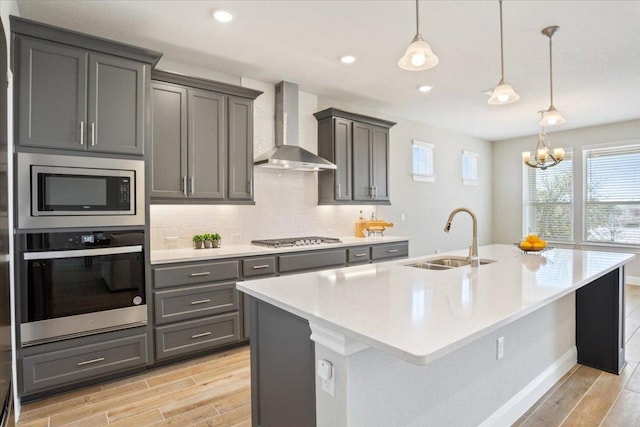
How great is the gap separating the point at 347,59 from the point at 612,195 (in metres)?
5.51

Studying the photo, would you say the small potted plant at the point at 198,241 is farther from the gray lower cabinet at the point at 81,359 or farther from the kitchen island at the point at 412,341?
the kitchen island at the point at 412,341

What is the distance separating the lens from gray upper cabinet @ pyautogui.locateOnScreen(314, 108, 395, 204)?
4.43 metres

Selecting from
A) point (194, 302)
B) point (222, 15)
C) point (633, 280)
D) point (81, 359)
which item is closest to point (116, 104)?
point (222, 15)

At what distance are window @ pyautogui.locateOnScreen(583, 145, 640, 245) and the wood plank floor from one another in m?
4.15

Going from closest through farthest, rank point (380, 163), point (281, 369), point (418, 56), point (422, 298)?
point (422, 298) < point (281, 369) < point (418, 56) < point (380, 163)

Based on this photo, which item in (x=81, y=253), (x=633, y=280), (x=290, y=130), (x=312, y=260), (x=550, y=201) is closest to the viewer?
(x=81, y=253)

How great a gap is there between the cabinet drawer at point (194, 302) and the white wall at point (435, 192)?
2660mm

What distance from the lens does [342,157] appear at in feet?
14.7

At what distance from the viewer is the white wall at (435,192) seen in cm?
568

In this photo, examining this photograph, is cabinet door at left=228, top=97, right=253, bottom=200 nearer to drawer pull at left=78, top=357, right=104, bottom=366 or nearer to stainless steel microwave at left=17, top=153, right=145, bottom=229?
stainless steel microwave at left=17, top=153, right=145, bottom=229

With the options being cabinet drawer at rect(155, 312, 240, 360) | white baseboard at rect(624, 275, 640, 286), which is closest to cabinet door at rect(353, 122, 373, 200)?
cabinet drawer at rect(155, 312, 240, 360)

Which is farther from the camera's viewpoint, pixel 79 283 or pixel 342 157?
pixel 342 157

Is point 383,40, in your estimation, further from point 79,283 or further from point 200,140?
point 79,283

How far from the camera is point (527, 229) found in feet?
23.8
